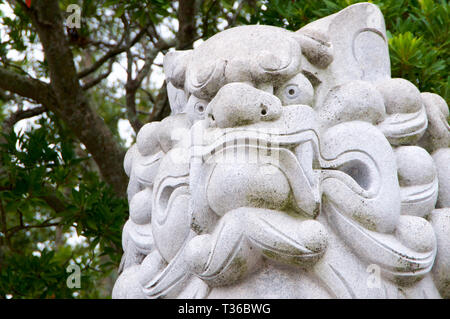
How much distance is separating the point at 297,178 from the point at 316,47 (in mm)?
570

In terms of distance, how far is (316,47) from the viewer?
2451mm

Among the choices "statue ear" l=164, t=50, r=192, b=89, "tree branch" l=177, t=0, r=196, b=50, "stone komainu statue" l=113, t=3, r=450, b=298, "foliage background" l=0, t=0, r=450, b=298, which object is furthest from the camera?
"tree branch" l=177, t=0, r=196, b=50

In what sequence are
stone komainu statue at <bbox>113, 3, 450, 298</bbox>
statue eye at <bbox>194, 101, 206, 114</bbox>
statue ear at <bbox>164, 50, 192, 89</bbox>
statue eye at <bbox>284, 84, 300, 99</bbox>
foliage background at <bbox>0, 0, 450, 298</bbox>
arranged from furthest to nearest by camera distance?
foliage background at <bbox>0, 0, 450, 298</bbox> → statue ear at <bbox>164, 50, 192, 89</bbox> → statue eye at <bbox>194, 101, 206, 114</bbox> → statue eye at <bbox>284, 84, 300, 99</bbox> → stone komainu statue at <bbox>113, 3, 450, 298</bbox>

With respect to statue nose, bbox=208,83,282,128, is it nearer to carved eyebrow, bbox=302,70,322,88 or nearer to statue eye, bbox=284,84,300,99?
statue eye, bbox=284,84,300,99

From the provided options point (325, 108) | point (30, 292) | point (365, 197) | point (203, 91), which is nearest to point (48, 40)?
point (30, 292)

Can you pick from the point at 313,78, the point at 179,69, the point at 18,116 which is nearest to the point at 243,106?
the point at 313,78

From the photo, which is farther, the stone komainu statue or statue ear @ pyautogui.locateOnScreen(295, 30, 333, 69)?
statue ear @ pyautogui.locateOnScreen(295, 30, 333, 69)

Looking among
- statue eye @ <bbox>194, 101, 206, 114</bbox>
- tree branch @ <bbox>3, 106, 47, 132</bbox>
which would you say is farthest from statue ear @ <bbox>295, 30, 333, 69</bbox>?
tree branch @ <bbox>3, 106, 47, 132</bbox>

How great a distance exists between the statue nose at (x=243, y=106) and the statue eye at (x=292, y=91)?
0.46ft

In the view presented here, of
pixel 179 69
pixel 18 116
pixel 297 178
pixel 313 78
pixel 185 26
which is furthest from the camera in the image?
pixel 18 116

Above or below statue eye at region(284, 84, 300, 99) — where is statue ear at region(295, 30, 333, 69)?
above

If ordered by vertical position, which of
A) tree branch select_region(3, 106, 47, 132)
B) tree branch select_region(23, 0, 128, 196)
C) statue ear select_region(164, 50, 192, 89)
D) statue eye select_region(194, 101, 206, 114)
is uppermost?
statue ear select_region(164, 50, 192, 89)

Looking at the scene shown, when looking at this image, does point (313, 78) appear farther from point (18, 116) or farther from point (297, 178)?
point (18, 116)

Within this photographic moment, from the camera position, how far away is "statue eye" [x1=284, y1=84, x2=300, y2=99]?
2377 millimetres
